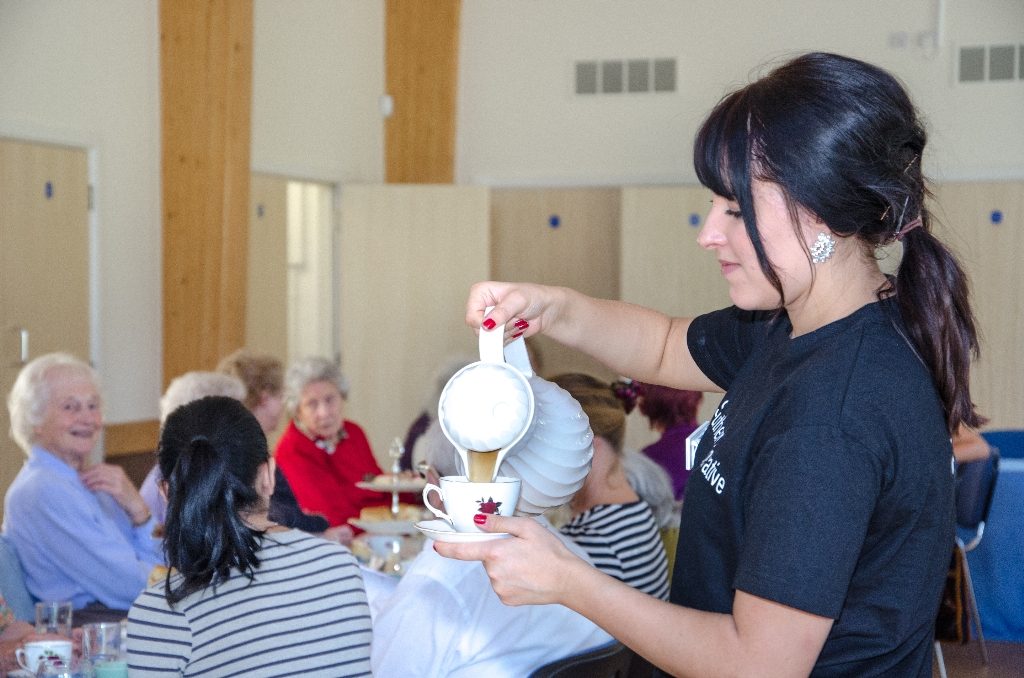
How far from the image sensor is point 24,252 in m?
5.01

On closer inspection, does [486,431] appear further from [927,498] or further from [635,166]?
[635,166]

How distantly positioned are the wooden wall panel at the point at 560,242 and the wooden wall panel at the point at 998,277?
2.15m

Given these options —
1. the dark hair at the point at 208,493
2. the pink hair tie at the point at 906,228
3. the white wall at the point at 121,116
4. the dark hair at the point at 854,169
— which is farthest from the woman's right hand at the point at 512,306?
the white wall at the point at 121,116

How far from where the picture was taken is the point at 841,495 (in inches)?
41.6

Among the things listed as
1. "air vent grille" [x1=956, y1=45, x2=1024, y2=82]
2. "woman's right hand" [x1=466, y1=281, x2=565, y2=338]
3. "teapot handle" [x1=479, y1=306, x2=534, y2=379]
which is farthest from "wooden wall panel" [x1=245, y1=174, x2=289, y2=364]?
"teapot handle" [x1=479, y1=306, x2=534, y2=379]

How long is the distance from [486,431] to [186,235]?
16.1 feet

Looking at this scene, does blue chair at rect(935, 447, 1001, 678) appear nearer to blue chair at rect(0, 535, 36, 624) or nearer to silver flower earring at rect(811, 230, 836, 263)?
blue chair at rect(0, 535, 36, 624)

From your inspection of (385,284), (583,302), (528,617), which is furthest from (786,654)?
(385,284)

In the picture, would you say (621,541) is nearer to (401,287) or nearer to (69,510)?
(69,510)

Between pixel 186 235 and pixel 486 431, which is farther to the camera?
pixel 186 235

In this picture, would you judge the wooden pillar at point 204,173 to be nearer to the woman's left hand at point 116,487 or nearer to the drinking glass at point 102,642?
the woman's left hand at point 116,487

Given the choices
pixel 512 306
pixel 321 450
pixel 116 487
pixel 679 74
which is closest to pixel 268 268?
pixel 321 450

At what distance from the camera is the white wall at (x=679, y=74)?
6996mm

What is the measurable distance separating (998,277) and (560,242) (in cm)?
281
